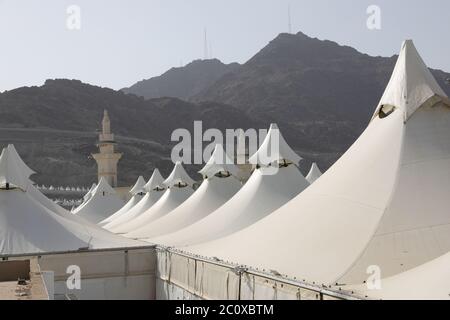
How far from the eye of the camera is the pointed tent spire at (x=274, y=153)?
19631mm

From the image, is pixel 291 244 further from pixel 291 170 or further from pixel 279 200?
pixel 291 170

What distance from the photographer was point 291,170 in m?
19.8

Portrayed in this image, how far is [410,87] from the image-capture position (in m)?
11.0

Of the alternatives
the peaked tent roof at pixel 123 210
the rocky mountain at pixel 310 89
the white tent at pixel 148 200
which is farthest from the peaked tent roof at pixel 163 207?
the rocky mountain at pixel 310 89

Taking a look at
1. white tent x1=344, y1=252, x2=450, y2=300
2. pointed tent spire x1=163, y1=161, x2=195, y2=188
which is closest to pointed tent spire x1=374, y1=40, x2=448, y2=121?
white tent x1=344, y1=252, x2=450, y2=300

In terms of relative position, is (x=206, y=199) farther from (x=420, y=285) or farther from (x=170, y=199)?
(x=420, y=285)

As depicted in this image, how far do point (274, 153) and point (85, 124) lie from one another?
248 feet

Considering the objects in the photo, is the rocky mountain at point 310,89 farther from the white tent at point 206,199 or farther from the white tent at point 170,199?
the white tent at point 206,199

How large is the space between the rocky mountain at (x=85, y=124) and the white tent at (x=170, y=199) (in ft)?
125

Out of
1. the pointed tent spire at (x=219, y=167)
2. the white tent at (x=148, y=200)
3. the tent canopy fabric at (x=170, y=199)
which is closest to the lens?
the pointed tent spire at (x=219, y=167)

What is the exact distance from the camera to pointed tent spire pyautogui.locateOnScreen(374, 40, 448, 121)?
35.4 feet
